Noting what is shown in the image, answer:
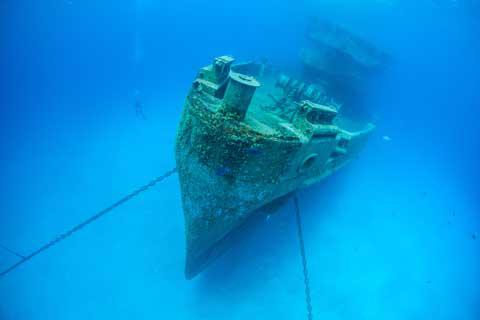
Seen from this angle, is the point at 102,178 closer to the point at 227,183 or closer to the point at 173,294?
the point at 173,294

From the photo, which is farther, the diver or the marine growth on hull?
the diver

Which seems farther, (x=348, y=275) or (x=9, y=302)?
(x=348, y=275)

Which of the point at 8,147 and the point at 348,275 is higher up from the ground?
the point at 348,275

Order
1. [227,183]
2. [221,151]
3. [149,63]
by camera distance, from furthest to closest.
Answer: [149,63], [227,183], [221,151]

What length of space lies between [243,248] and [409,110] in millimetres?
17969

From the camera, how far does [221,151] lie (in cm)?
353

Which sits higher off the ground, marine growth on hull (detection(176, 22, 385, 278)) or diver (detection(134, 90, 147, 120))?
marine growth on hull (detection(176, 22, 385, 278))

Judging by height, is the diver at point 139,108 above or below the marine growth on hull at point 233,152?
below

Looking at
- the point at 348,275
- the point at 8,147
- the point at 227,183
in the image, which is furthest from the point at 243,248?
the point at 8,147

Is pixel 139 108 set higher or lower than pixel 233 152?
lower

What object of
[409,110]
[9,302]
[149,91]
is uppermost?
[409,110]

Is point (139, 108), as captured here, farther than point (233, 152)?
Yes

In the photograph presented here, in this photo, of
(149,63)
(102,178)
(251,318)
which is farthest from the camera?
(149,63)

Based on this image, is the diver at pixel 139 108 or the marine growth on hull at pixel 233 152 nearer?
the marine growth on hull at pixel 233 152
